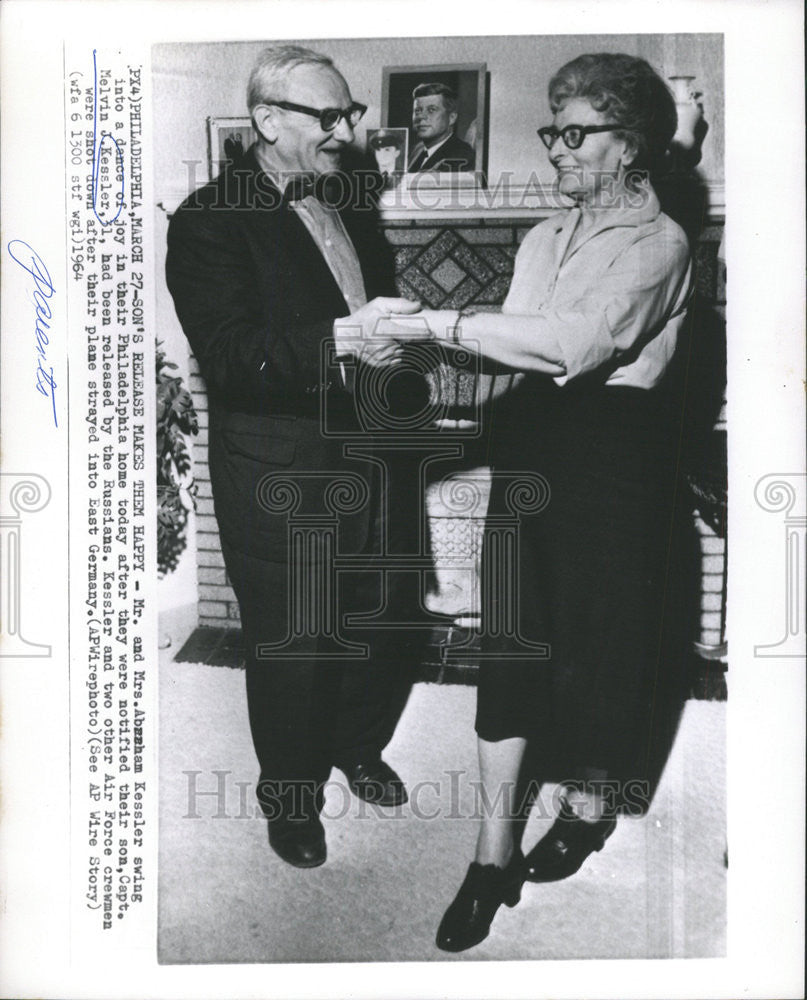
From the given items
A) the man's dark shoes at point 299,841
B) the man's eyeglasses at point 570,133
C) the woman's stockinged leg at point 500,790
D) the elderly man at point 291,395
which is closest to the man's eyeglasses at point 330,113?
the elderly man at point 291,395

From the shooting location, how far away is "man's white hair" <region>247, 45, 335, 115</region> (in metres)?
1.69

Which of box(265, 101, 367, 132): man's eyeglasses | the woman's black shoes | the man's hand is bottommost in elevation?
the woman's black shoes

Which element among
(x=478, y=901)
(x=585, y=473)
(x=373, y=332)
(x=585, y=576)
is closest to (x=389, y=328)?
(x=373, y=332)

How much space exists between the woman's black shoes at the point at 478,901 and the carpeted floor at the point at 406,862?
17 mm

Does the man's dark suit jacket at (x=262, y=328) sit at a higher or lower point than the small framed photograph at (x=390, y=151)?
lower

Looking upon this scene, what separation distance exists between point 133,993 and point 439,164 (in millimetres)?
1588

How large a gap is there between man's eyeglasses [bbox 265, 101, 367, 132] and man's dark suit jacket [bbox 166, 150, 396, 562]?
0.12m

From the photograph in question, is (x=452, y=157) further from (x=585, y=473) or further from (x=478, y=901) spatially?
(x=478, y=901)

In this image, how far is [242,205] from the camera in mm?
1698

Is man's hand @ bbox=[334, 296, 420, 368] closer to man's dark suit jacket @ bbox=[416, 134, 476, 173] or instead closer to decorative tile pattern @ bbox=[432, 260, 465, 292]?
decorative tile pattern @ bbox=[432, 260, 465, 292]

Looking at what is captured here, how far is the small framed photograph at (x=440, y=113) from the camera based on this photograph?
5.57 ft

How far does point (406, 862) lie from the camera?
1.71 metres
